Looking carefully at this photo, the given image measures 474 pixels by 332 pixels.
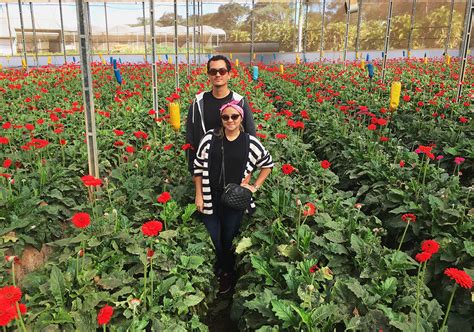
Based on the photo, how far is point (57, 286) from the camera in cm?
205

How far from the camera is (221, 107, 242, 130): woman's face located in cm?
279

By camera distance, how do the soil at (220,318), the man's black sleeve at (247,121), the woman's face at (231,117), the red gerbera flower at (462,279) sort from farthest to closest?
the man's black sleeve at (247,121), the soil at (220,318), the woman's face at (231,117), the red gerbera flower at (462,279)

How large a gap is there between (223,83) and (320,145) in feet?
9.14

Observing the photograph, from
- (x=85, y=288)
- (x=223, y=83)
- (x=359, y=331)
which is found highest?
(x=223, y=83)

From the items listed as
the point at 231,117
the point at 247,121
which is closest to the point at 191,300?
the point at 231,117

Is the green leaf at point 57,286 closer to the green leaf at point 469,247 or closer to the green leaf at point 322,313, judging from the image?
the green leaf at point 322,313

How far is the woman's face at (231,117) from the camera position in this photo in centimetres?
279

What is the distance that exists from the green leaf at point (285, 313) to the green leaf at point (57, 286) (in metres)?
1.10

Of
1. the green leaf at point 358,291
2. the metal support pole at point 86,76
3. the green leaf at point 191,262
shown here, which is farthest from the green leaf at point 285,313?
the metal support pole at point 86,76

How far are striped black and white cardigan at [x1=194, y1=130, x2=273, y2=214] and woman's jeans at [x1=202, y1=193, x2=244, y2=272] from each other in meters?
0.09

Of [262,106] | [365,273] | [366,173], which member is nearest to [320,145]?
[366,173]

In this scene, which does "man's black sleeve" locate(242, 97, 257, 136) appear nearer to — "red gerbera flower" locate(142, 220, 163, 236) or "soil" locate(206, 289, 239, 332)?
"soil" locate(206, 289, 239, 332)

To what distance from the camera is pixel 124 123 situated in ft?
18.5

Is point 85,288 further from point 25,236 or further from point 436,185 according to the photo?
point 436,185
